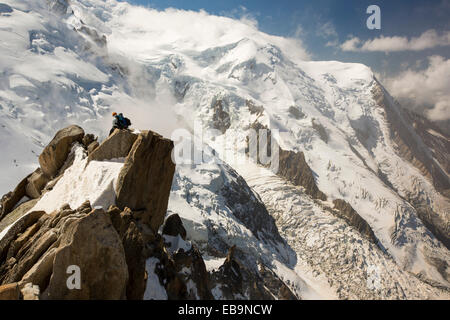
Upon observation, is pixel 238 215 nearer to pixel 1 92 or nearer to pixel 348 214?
pixel 348 214

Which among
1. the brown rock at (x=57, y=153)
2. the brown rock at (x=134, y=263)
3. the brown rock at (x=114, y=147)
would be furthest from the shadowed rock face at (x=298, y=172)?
the brown rock at (x=134, y=263)

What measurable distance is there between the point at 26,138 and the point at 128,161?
104 meters

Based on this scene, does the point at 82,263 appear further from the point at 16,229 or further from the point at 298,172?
the point at 298,172

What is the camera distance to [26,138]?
10512 centimetres

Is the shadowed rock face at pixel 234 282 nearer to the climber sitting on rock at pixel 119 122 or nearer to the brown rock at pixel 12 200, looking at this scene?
the brown rock at pixel 12 200

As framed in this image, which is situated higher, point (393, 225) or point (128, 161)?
point (128, 161)

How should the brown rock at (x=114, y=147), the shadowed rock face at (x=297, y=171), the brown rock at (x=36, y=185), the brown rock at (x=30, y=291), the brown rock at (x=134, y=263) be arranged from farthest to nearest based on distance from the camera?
1. the shadowed rock face at (x=297, y=171)
2. the brown rock at (x=36, y=185)
3. the brown rock at (x=114, y=147)
4. the brown rock at (x=134, y=263)
5. the brown rock at (x=30, y=291)

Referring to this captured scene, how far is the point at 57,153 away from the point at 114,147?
29.1 ft

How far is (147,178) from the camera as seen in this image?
2120cm

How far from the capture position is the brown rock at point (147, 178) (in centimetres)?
1953

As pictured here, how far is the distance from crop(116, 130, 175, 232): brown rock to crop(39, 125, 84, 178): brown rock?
10.4 m

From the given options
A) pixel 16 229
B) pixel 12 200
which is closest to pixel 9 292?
pixel 16 229

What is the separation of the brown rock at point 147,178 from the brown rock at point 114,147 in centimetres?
164
